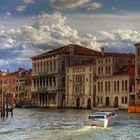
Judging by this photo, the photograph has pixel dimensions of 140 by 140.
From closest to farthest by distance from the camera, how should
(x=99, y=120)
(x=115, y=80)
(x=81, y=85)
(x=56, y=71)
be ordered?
(x=99, y=120) → (x=115, y=80) → (x=81, y=85) → (x=56, y=71)

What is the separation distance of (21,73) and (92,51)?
2351 cm

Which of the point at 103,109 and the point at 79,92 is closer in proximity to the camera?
the point at 103,109

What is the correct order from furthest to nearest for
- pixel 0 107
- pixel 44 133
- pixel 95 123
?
pixel 0 107
pixel 95 123
pixel 44 133

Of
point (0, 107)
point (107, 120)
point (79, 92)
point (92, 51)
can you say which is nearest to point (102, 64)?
point (79, 92)

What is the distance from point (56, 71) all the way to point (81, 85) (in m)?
8.31

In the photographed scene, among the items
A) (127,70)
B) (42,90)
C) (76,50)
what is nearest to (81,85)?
(76,50)

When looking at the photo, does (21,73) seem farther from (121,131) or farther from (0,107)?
(121,131)

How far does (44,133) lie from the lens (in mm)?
33594

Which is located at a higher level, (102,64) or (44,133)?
(102,64)

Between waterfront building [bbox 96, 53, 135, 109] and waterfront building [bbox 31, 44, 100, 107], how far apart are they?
11541mm

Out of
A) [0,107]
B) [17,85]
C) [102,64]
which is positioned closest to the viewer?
[0,107]

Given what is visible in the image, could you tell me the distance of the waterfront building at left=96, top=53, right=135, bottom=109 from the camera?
79.9 metres

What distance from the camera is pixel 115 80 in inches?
3258

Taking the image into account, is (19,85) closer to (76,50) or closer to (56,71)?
(56,71)
